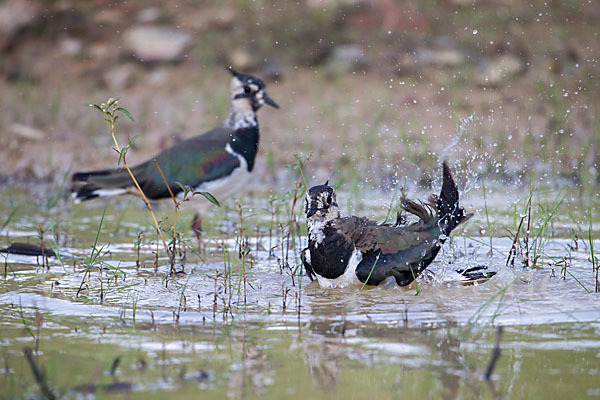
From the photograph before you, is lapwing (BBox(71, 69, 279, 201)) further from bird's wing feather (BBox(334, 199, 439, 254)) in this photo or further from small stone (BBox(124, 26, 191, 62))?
small stone (BBox(124, 26, 191, 62))

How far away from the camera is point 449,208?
4.77 metres

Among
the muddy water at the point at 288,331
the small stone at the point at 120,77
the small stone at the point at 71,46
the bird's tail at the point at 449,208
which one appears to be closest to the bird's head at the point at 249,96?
the muddy water at the point at 288,331

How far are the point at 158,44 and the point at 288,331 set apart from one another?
28.1ft

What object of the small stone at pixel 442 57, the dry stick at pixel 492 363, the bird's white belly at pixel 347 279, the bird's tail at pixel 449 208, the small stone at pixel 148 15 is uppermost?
the small stone at pixel 148 15

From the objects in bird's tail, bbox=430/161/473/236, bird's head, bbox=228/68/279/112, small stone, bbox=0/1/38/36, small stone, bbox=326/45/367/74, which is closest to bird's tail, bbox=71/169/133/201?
bird's head, bbox=228/68/279/112

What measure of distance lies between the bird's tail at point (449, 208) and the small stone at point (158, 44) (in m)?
7.30

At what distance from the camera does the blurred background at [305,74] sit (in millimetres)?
9188

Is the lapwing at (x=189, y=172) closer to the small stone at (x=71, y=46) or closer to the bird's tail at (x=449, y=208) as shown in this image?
the bird's tail at (x=449, y=208)

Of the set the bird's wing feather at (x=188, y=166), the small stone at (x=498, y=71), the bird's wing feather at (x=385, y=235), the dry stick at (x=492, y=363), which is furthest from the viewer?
the small stone at (x=498, y=71)

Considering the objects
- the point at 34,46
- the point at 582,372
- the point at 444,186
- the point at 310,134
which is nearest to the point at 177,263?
the point at 444,186

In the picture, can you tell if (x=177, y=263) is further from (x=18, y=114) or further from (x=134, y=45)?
(x=134, y=45)

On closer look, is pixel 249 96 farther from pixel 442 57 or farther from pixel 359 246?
pixel 442 57

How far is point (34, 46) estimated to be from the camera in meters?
11.9

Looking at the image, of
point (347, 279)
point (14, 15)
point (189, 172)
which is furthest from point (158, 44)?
point (347, 279)
